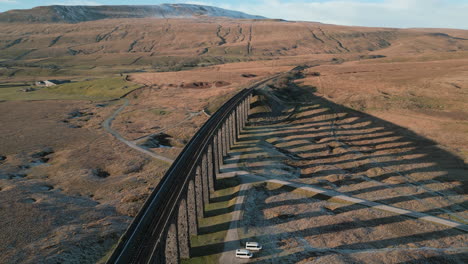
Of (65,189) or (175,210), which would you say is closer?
(175,210)

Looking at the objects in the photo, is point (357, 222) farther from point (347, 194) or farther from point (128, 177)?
point (128, 177)

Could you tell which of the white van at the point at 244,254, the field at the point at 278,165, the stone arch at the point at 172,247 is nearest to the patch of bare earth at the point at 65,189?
the field at the point at 278,165

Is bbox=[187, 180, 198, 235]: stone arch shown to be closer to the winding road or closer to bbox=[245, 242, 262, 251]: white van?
bbox=[245, 242, 262, 251]: white van

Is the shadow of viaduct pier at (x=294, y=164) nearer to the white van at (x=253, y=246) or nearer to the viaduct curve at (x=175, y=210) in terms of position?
the viaduct curve at (x=175, y=210)

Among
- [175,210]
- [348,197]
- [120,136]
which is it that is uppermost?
[175,210]

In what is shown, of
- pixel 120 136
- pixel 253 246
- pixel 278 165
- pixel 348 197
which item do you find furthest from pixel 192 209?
pixel 120 136

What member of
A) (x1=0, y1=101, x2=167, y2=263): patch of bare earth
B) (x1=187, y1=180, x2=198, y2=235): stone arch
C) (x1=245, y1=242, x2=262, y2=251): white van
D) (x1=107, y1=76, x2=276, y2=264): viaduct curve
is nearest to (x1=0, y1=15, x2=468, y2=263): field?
(x1=0, y1=101, x2=167, y2=263): patch of bare earth

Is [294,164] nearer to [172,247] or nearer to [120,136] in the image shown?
[172,247]

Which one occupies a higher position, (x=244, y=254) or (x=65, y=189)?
(x=65, y=189)

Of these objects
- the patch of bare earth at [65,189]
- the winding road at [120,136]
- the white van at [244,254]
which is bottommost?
the white van at [244,254]
